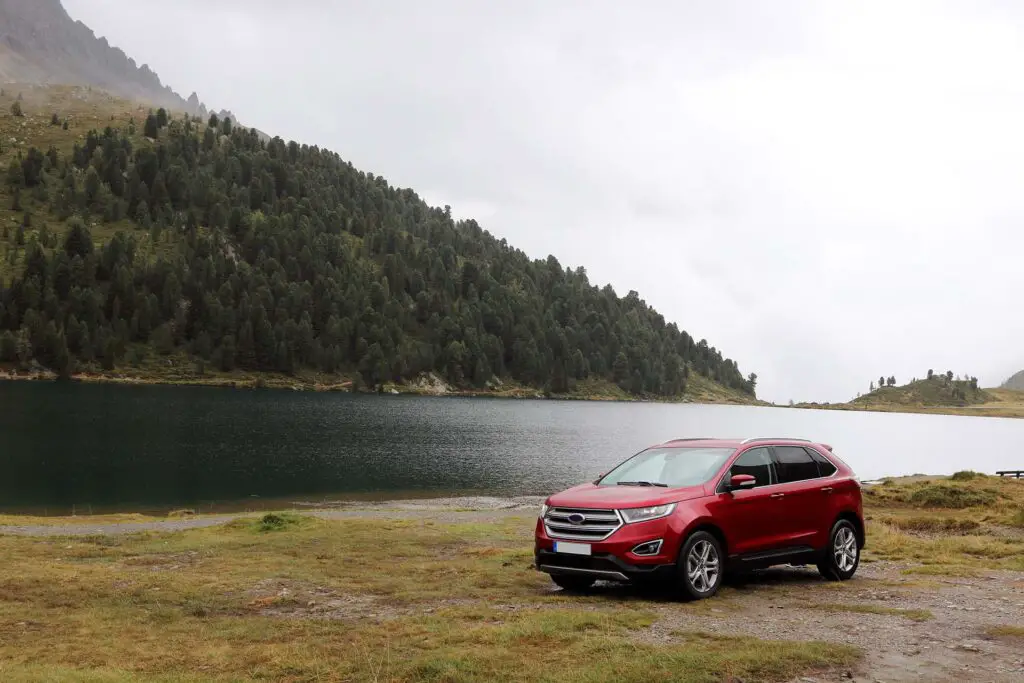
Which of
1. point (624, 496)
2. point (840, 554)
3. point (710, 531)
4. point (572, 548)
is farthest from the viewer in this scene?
point (840, 554)

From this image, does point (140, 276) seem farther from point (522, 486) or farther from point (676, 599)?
point (676, 599)

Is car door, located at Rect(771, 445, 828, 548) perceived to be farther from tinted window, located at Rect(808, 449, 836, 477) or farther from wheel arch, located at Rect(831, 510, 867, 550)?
wheel arch, located at Rect(831, 510, 867, 550)

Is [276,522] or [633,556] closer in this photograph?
[633,556]

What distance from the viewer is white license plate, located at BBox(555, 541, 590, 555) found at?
493 inches

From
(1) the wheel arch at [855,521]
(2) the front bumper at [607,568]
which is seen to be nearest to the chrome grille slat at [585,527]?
(2) the front bumper at [607,568]

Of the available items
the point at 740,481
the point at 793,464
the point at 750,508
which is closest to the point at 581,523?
the point at 740,481

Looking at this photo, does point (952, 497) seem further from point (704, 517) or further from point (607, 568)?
point (607, 568)

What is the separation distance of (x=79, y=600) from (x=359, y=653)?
668 cm

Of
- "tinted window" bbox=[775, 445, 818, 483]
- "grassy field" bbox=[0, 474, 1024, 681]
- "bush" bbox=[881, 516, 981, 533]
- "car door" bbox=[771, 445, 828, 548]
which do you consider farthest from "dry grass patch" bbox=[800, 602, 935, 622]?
"bush" bbox=[881, 516, 981, 533]

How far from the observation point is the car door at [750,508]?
13234 millimetres

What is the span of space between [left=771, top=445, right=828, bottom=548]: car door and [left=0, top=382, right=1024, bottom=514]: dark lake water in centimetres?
3723

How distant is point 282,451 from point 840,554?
Answer: 201 ft

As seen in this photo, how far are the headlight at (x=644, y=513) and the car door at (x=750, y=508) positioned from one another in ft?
3.51

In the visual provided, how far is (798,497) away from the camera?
47.7 ft
